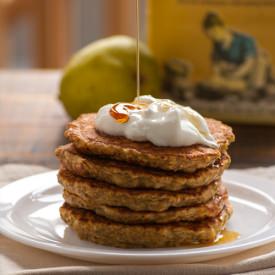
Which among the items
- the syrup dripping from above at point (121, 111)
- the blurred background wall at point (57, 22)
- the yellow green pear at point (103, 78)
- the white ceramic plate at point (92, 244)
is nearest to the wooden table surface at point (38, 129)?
the yellow green pear at point (103, 78)

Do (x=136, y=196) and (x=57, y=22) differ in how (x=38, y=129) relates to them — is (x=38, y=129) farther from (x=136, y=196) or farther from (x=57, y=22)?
(x=57, y=22)

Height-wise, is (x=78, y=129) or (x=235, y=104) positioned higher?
(x=78, y=129)

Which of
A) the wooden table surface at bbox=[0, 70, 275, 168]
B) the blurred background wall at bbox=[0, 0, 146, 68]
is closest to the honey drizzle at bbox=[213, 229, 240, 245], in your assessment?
the wooden table surface at bbox=[0, 70, 275, 168]

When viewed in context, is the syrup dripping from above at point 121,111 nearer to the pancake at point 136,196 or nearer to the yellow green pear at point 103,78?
the pancake at point 136,196

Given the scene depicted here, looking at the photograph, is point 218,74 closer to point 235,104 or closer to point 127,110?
point 235,104

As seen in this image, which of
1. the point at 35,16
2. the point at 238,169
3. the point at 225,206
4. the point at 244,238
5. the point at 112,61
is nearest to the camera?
the point at 244,238

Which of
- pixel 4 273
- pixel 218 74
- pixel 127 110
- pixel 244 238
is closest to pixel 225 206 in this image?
pixel 244 238
